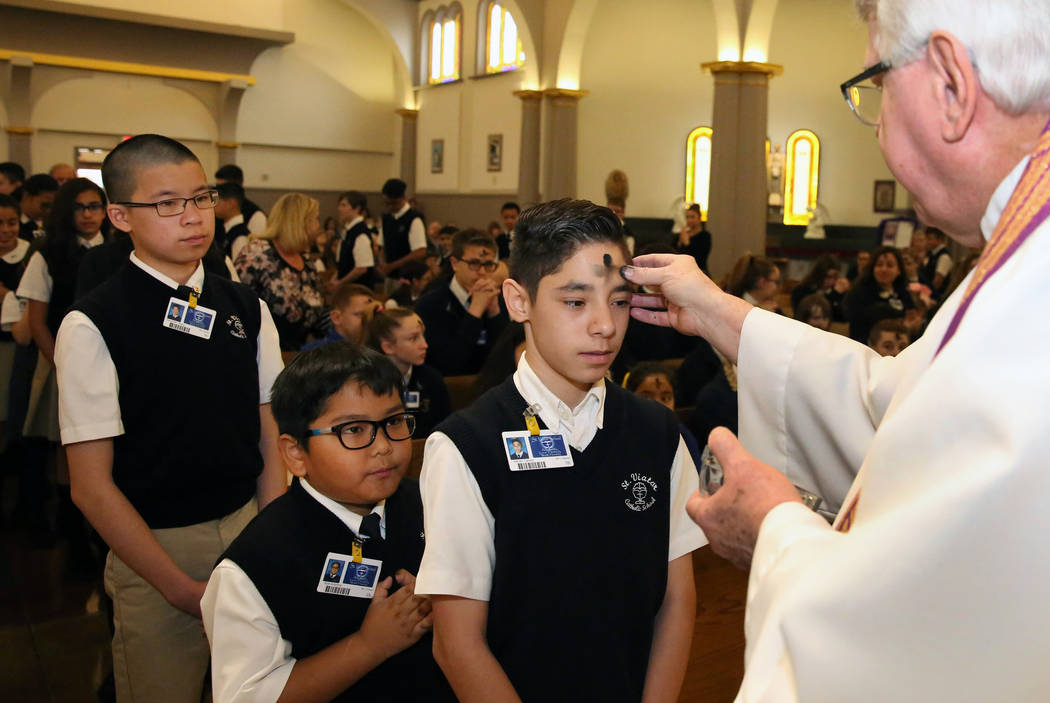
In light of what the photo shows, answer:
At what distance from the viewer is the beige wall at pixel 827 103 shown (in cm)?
1912

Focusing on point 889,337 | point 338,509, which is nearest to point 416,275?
point 889,337

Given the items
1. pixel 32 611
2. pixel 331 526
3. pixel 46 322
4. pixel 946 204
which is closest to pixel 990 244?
pixel 946 204

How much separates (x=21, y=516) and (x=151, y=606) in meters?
3.33

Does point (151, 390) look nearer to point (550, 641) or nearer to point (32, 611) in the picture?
point (550, 641)

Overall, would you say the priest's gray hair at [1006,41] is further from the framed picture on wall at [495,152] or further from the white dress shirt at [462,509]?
the framed picture on wall at [495,152]

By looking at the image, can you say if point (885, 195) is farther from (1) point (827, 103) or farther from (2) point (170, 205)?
(2) point (170, 205)

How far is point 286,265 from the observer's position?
5152mm

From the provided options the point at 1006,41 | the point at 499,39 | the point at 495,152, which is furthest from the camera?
the point at 499,39

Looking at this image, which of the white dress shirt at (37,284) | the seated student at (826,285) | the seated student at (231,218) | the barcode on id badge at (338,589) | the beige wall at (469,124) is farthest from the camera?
the beige wall at (469,124)

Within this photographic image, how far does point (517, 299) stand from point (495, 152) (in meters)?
17.3

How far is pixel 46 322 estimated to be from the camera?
4559mm

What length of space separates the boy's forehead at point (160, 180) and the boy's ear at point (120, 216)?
5 cm

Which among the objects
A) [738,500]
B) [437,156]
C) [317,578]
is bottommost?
[317,578]

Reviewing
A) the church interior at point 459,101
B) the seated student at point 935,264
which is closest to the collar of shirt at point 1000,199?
the seated student at point 935,264
